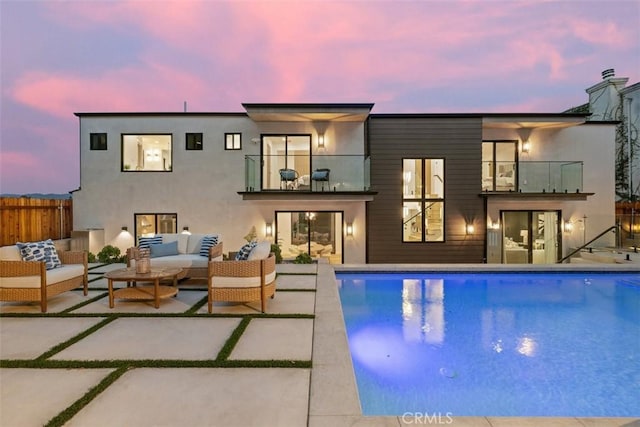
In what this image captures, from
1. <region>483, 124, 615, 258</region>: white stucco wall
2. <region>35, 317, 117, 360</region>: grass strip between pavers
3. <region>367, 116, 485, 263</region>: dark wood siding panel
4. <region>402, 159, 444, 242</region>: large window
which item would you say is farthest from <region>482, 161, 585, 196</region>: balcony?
<region>35, 317, 117, 360</region>: grass strip between pavers

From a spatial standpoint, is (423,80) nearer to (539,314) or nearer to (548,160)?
(548,160)

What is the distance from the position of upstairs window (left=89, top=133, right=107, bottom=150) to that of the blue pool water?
375 inches

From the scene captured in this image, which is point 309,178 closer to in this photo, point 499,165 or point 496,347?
point 499,165

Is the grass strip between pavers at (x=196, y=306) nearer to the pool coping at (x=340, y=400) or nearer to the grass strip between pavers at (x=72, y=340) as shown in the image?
the grass strip between pavers at (x=72, y=340)

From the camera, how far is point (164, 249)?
25.6ft

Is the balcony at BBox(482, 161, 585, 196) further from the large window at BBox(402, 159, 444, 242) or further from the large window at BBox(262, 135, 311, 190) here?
the large window at BBox(262, 135, 311, 190)

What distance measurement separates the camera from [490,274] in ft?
32.2

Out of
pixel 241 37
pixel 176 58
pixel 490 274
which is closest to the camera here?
pixel 490 274

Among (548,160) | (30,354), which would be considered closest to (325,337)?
(30,354)

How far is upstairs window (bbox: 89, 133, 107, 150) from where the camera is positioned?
37.7 ft

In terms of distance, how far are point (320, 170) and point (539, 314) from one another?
6.93 m

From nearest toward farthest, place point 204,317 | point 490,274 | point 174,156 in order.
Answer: point 204,317 → point 490,274 → point 174,156

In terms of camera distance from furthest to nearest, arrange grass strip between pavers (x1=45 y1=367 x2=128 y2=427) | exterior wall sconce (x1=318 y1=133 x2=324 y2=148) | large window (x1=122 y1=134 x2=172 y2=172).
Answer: large window (x1=122 y1=134 x2=172 y2=172), exterior wall sconce (x1=318 y1=133 x2=324 y2=148), grass strip between pavers (x1=45 y1=367 x2=128 y2=427)

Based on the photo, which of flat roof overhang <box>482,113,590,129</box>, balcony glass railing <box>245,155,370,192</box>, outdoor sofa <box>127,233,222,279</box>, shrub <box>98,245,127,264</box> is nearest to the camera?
outdoor sofa <box>127,233,222,279</box>
